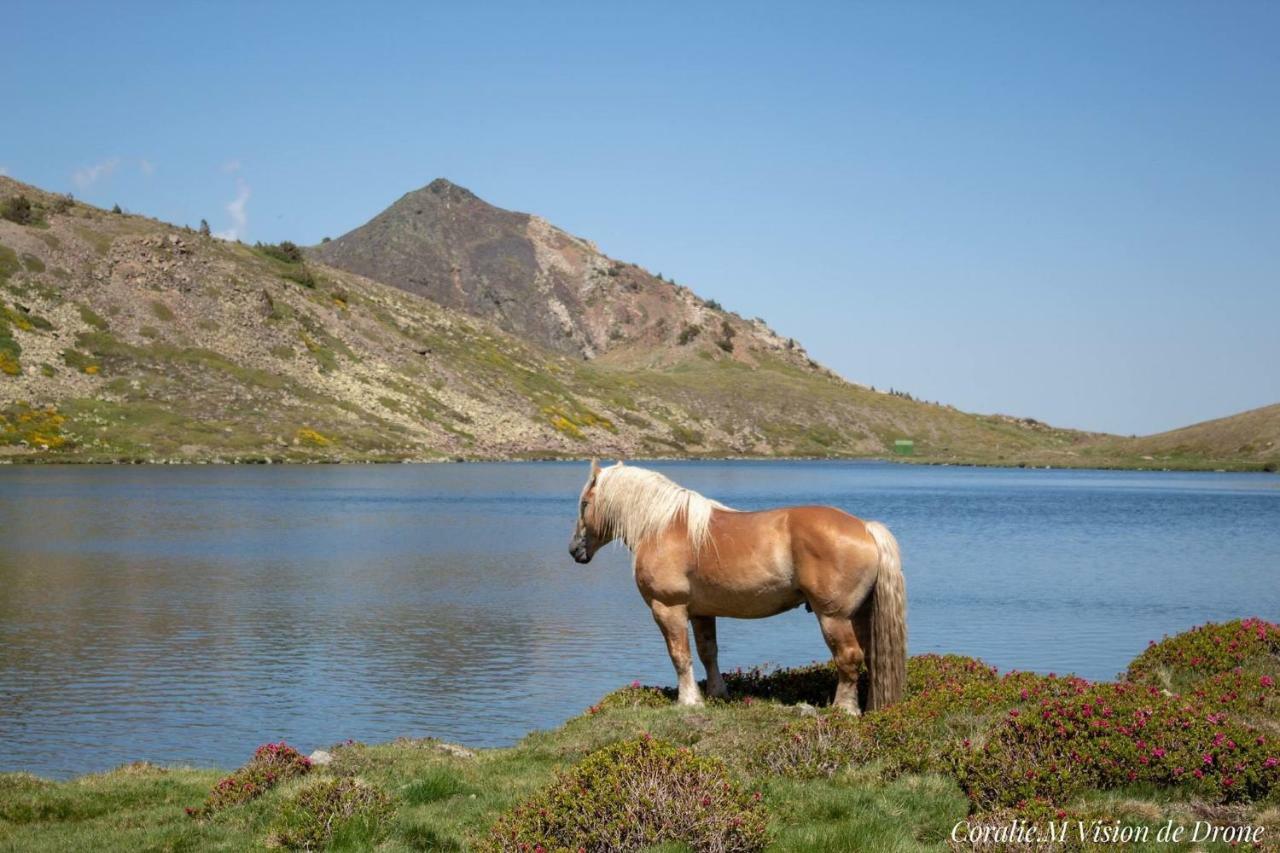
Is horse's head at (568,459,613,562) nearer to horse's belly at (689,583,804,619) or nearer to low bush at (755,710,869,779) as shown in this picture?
horse's belly at (689,583,804,619)

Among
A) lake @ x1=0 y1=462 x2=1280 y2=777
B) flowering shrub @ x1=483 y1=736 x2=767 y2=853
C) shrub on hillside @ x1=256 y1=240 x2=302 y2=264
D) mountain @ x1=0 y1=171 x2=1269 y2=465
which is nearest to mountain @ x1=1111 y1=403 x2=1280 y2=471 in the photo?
mountain @ x1=0 y1=171 x2=1269 y2=465

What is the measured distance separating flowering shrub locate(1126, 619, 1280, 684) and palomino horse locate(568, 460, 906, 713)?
15.4ft

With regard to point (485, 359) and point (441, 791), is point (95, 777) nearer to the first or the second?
point (441, 791)

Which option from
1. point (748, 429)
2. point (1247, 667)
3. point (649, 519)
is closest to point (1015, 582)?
point (1247, 667)

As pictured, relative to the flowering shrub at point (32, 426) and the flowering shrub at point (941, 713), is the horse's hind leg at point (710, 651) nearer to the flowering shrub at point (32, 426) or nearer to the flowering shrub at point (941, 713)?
the flowering shrub at point (941, 713)

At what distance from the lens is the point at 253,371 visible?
12775 cm

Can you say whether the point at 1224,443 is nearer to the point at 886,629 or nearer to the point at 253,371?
the point at 253,371

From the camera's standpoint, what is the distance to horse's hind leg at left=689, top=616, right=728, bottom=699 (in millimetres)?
16031

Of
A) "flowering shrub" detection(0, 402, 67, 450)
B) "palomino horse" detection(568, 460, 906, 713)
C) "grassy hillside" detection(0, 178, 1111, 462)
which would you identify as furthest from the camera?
"grassy hillside" detection(0, 178, 1111, 462)

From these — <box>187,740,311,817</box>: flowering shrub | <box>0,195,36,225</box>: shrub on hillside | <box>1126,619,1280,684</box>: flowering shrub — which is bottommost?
<box>187,740,311,817</box>: flowering shrub

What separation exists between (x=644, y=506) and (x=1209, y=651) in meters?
8.64

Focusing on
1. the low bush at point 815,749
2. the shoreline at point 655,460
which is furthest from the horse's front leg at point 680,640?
the shoreline at point 655,460

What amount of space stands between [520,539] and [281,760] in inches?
1586

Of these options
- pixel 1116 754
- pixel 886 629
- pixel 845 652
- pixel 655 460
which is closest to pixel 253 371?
pixel 655 460
